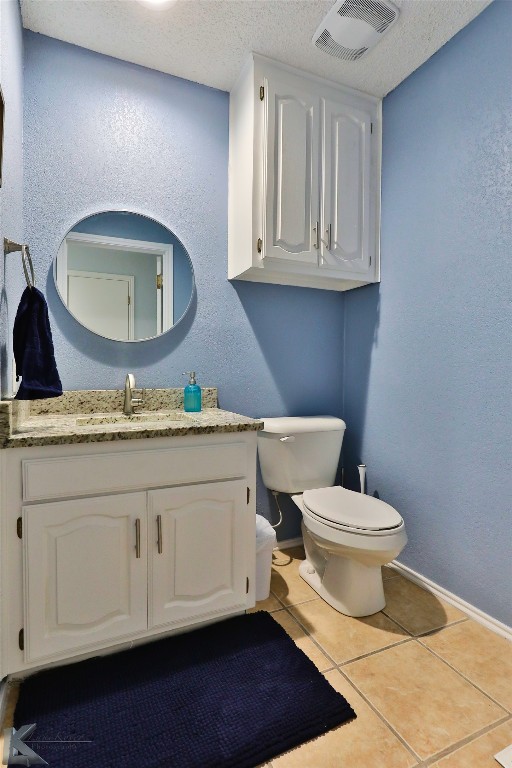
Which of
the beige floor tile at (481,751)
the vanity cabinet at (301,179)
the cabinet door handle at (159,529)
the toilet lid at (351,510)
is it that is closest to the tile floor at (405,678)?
the beige floor tile at (481,751)

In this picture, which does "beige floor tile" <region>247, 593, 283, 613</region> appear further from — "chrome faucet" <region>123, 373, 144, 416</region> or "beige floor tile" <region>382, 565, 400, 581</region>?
"chrome faucet" <region>123, 373, 144, 416</region>

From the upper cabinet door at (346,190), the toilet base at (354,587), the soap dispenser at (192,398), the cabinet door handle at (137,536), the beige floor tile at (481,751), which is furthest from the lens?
the upper cabinet door at (346,190)

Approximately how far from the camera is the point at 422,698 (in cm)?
123

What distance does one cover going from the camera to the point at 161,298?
1907mm

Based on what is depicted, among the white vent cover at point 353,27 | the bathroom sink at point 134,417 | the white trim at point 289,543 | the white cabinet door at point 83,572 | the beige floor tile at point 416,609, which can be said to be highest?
the white vent cover at point 353,27

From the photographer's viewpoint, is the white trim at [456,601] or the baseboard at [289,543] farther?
the baseboard at [289,543]

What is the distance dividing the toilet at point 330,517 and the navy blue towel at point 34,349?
1010 mm

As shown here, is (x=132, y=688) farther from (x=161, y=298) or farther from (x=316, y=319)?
(x=316, y=319)

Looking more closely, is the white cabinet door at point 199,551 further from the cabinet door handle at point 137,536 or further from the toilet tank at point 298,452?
the toilet tank at point 298,452

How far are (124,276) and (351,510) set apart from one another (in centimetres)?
147

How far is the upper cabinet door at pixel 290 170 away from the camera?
183 cm

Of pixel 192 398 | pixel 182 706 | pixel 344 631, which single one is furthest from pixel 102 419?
pixel 344 631

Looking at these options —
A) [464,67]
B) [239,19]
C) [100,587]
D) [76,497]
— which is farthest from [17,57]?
[100,587]

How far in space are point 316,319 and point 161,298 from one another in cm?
90
